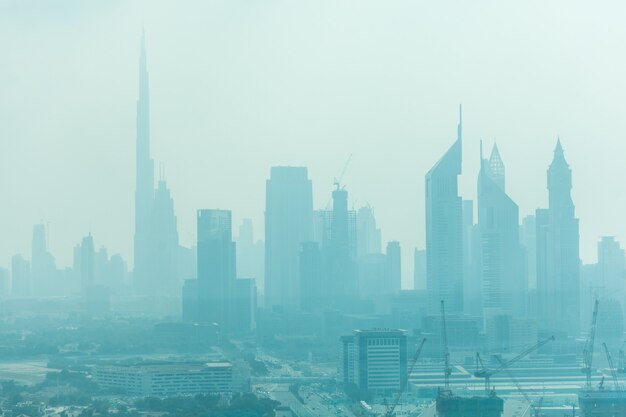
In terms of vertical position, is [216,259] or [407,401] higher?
[216,259]

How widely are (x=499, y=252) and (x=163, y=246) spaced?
19.8m

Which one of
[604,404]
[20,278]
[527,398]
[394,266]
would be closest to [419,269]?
[394,266]

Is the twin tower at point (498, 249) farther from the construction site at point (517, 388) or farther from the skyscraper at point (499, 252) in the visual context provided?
the construction site at point (517, 388)

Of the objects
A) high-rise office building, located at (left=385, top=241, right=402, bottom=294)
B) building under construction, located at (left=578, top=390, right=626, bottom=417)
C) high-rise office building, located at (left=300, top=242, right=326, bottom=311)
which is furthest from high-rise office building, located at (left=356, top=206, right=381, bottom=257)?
building under construction, located at (left=578, top=390, right=626, bottom=417)

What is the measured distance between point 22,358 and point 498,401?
19.4 metres

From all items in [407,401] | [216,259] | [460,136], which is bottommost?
[407,401]

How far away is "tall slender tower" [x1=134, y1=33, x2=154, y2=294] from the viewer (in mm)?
53125

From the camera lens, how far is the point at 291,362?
3278cm

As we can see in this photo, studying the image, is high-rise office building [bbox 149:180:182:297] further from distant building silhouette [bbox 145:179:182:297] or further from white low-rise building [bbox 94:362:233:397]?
white low-rise building [bbox 94:362:233:397]

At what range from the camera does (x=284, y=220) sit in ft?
152

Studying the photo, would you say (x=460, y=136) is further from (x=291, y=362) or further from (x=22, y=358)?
(x=22, y=358)

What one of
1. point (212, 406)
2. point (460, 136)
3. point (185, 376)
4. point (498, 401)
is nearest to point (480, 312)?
point (460, 136)

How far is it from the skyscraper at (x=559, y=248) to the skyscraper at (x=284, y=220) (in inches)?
397

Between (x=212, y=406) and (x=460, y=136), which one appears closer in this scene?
(x=212, y=406)
